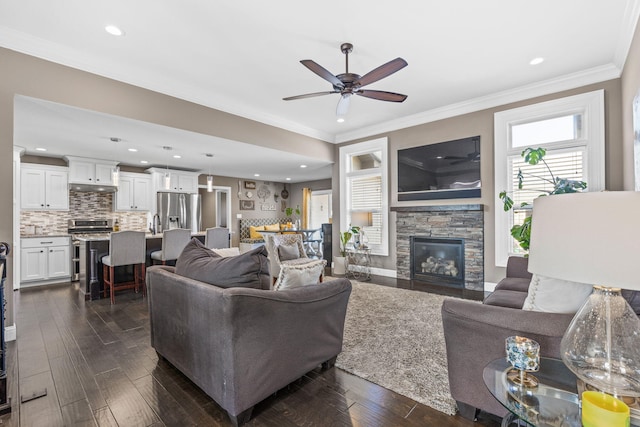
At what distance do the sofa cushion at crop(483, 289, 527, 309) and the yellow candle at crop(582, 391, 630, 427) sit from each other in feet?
4.50

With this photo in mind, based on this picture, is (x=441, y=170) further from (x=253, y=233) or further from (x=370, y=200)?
(x=253, y=233)

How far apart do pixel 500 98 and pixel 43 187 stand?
313 inches

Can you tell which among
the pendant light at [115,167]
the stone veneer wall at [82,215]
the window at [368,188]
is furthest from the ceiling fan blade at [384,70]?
A: the stone veneer wall at [82,215]

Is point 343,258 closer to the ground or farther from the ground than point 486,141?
closer to the ground

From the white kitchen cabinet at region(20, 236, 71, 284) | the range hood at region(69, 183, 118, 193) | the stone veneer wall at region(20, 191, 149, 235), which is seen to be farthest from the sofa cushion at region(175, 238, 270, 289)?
the stone veneer wall at region(20, 191, 149, 235)

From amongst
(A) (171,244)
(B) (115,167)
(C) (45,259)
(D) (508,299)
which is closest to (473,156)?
(D) (508,299)

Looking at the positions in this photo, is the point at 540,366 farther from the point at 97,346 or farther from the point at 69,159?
the point at 69,159

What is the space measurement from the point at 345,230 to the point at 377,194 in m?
1.03

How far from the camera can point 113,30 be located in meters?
2.71

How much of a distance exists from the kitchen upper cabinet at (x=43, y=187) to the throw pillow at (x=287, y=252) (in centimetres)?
450

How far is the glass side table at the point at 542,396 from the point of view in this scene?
1.00 meters

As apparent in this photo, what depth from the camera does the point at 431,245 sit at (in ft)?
16.4

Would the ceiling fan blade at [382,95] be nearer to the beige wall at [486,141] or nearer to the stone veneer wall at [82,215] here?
the beige wall at [486,141]

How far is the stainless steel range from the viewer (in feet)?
17.9
